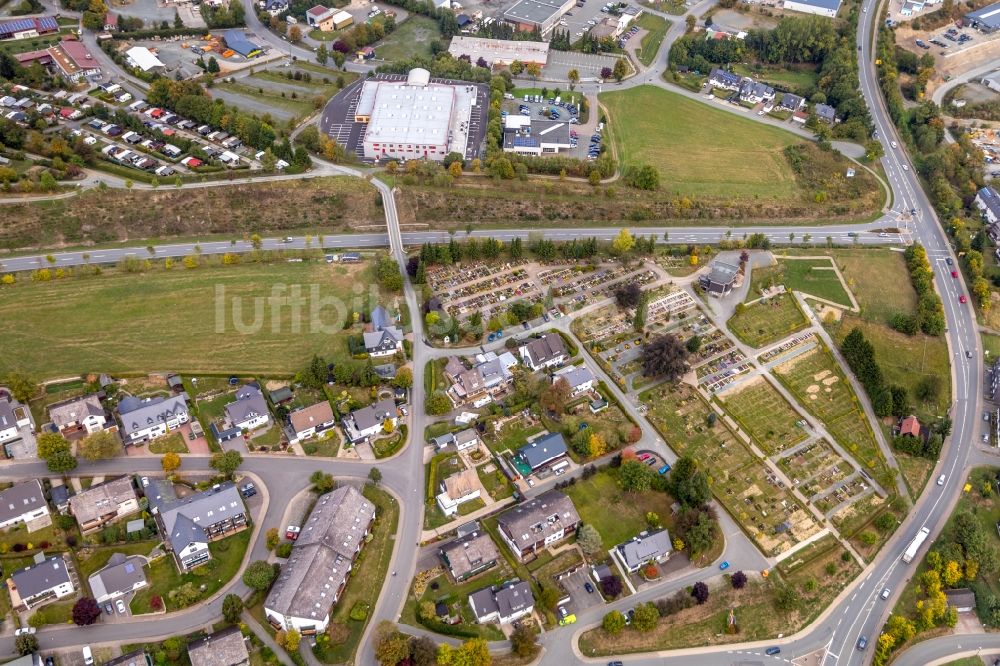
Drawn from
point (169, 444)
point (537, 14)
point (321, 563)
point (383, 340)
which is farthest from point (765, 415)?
point (537, 14)

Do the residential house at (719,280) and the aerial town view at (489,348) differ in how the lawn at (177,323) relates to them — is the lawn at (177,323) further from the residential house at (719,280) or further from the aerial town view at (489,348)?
the residential house at (719,280)

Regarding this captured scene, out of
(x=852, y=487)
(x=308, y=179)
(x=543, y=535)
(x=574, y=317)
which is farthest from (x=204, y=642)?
(x=308, y=179)

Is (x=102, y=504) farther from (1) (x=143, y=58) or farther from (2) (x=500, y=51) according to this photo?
(2) (x=500, y=51)

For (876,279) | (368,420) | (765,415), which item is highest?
(876,279)

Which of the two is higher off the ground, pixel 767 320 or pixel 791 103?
pixel 791 103

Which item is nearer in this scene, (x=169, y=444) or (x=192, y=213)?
(x=169, y=444)

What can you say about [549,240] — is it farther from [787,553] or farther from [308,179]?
[787,553]

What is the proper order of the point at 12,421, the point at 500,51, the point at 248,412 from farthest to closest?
the point at 500,51 < the point at 248,412 < the point at 12,421

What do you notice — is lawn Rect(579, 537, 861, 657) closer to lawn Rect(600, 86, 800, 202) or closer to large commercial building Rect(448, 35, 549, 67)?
lawn Rect(600, 86, 800, 202)
